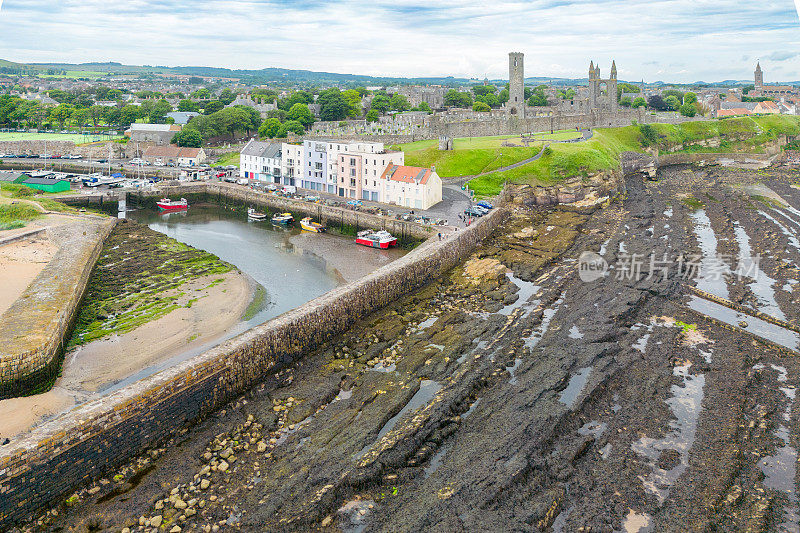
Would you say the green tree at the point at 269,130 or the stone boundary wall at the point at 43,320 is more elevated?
the green tree at the point at 269,130

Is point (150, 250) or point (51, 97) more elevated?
point (51, 97)

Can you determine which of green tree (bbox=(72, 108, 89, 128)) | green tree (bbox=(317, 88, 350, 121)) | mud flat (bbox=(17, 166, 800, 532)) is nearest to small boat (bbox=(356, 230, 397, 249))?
mud flat (bbox=(17, 166, 800, 532))

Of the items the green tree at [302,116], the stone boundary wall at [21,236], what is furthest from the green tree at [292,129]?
the stone boundary wall at [21,236]

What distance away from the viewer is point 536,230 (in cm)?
4494

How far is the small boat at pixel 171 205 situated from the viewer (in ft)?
176

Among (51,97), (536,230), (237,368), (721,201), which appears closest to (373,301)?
(237,368)

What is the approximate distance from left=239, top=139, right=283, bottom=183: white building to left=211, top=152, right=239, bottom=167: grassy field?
371 inches

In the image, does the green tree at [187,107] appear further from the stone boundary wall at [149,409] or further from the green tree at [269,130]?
the stone boundary wall at [149,409]

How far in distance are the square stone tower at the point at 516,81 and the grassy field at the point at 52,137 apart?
63.9 m

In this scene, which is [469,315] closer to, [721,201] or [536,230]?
[536,230]

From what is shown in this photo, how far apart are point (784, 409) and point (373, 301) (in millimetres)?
17173

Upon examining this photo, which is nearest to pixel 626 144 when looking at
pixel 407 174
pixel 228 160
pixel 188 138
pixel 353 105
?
pixel 407 174

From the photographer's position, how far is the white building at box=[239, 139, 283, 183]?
61500 millimetres

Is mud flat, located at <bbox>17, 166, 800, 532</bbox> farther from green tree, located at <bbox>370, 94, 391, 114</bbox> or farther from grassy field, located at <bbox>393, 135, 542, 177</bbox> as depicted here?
green tree, located at <bbox>370, 94, 391, 114</bbox>
